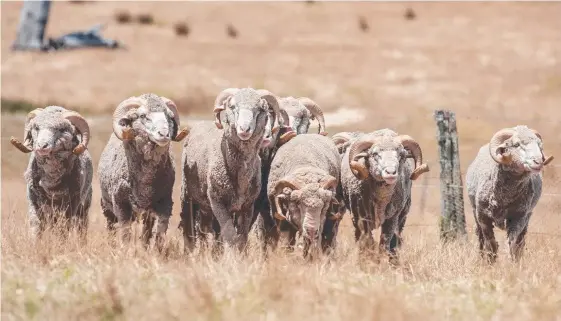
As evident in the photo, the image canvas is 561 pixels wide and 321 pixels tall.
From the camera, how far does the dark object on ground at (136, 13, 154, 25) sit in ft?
157

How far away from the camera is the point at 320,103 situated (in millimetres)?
33188

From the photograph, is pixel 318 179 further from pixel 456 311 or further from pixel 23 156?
pixel 23 156

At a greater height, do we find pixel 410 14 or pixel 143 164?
pixel 410 14

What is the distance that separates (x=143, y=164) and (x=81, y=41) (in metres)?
30.4

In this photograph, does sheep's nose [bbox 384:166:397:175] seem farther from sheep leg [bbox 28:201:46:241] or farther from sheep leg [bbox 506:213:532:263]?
sheep leg [bbox 28:201:46:241]

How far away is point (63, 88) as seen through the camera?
3459 centimetres

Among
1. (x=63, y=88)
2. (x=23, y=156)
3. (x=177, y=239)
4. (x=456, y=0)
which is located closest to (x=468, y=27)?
(x=456, y=0)

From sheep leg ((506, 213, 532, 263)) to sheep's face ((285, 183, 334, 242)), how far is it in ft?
9.33

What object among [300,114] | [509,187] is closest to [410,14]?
[300,114]

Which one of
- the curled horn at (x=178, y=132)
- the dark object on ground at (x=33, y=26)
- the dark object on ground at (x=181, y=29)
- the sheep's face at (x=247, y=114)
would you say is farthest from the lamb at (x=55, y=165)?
the dark object on ground at (x=181, y=29)

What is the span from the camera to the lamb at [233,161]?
37.5ft

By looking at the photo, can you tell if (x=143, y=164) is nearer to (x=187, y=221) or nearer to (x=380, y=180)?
(x=187, y=221)

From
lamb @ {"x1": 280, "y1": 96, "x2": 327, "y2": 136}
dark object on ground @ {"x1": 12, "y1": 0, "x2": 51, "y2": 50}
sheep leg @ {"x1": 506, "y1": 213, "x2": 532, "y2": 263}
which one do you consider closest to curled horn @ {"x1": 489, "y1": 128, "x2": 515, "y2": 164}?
sheep leg @ {"x1": 506, "y1": 213, "x2": 532, "y2": 263}

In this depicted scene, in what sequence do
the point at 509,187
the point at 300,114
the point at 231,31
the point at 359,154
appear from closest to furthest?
the point at 359,154 → the point at 509,187 → the point at 300,114 → the point at 231,31
